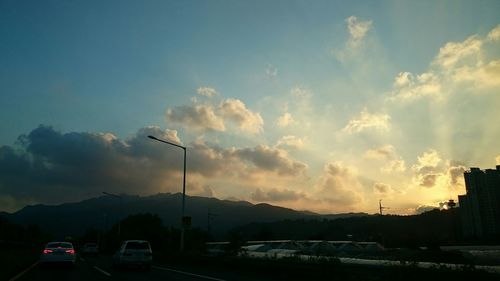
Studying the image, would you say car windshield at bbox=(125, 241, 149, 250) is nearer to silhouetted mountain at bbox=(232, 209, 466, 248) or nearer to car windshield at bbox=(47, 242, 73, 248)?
car windshield at bbox=(47, 242, 73, 248)

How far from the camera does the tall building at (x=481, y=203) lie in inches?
3012

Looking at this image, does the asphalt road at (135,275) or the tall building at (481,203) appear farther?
the tall building at (481,203)

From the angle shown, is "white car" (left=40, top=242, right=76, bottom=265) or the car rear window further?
"white car" (left=40, top=242, right=76, bottom=265)

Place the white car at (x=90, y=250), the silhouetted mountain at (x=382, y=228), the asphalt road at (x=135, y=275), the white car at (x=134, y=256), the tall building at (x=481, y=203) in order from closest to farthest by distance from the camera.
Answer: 1. the asphalt road at (x=135, y=275)
2. the white car at (x=134, y=256)
3. the white car at (x=90, y=250)
4. the tall building at (x=481, y=203)
5. the silhouetted mountain at (x=382, y=228)

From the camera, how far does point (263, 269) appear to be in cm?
2508

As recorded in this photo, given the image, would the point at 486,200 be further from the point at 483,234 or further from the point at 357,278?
the point at 357,278

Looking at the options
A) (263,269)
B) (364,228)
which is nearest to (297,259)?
(263,269)

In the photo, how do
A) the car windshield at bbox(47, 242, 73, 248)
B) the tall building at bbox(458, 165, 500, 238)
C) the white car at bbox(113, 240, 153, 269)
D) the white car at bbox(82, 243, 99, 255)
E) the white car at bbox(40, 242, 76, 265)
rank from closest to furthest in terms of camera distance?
the white car at bbox(113, 240, 153, 269), the white car at bbox(40, 242, 76, 265), the car windshield at bbox(47, 242, 73, 248), the white car at bbox(82, 243, 99, 255), the tall building at bbox(458, 165, 500, 238)

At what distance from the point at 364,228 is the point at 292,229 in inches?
1084

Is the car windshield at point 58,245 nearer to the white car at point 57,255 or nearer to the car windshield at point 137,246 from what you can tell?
the white car at point 57,255

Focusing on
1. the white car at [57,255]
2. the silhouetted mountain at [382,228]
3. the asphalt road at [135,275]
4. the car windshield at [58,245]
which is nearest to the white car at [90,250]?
the silhouetted mountain at [382,228]

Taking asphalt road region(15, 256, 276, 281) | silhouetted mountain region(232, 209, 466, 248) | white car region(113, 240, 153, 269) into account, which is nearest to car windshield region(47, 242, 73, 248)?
asphalt road region(15, 256, 276, 281)

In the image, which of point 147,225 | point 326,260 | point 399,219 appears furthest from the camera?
point 147,225

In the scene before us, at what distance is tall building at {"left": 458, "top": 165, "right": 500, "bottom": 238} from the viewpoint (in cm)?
7650
